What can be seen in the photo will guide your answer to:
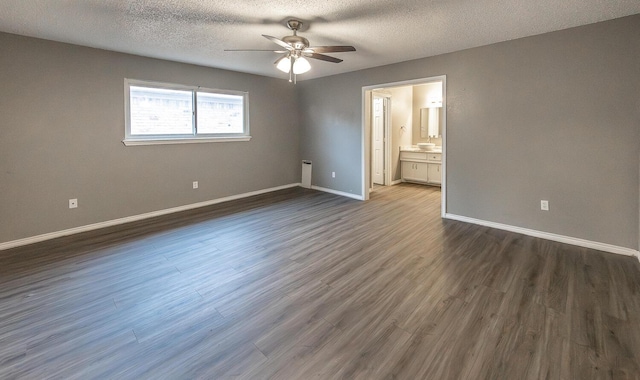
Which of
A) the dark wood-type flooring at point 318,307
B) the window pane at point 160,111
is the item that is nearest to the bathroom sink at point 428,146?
the dark wood-type flooring at point 318,307

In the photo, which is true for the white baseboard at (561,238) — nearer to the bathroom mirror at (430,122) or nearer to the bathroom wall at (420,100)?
the bathroom mirror at (430,122)

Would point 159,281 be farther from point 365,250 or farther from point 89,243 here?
point 365,250

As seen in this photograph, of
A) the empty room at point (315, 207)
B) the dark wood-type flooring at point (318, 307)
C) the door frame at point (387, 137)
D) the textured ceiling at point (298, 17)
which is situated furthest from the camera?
the door frame at point (387, 137)

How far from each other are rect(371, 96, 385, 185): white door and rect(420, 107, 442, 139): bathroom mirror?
3.91 feet

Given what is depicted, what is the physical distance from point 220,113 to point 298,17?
3093 millimetres

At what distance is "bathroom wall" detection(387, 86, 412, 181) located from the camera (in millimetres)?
7305

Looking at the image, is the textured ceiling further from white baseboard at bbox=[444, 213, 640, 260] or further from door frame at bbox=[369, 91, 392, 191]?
door frame at bbox=[369, 91, 392, 191]

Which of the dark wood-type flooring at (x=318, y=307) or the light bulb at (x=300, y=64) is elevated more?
the light bulb at (x=300, y=64)

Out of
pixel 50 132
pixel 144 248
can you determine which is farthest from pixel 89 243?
pixel 50 132

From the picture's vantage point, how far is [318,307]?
2355 mm

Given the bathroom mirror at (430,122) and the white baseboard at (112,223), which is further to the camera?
the bathroom mirror at (430,122)

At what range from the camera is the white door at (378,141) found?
710 cm

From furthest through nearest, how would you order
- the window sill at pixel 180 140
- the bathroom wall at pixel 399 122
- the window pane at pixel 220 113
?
the bathroom wall at pixel 399 122
the window pane at pixel 220 113
the window sill at pixel 180 140

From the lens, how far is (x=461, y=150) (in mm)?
4453
